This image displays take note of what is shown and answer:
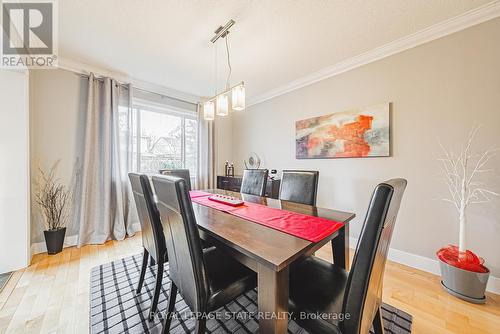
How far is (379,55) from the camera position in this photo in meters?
2.25

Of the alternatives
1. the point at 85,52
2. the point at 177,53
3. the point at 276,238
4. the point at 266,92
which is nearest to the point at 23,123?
the point at 85,52

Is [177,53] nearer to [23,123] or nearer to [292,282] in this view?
[23,123]

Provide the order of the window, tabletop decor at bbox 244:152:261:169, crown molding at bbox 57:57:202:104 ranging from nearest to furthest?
crown molding at bbox 57:57:202:104 → the window → tabletop decor at bbox 244:152:261:169

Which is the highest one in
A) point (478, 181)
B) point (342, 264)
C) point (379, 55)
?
point (379, 55)

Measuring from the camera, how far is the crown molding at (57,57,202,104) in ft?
8.21

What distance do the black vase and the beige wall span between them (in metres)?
3.36

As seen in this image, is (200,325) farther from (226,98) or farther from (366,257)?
(226,98)

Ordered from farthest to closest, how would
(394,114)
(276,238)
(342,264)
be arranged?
(394,114)
(342,264)
(276,238)

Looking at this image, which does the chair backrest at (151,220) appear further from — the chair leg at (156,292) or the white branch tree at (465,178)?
the white branch tree at (465,178)

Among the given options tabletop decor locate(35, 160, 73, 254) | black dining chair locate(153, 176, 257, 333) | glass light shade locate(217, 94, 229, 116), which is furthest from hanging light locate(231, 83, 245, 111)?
tabletop decor locate(35, 160, 73, 254)

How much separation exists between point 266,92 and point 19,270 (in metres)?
3.91

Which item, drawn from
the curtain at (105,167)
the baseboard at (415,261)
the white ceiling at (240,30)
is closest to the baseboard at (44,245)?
the curtain at (105,167)

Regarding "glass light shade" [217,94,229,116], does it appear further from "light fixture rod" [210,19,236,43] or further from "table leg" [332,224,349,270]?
"table leg" [332,224,349,270]

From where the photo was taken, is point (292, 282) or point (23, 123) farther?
point (23, 123)
